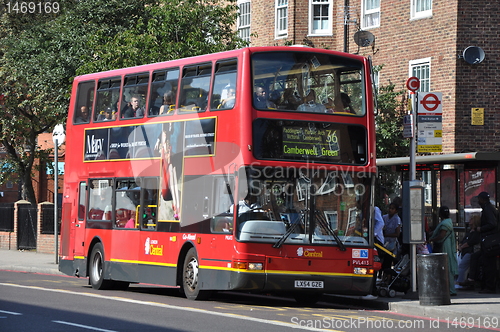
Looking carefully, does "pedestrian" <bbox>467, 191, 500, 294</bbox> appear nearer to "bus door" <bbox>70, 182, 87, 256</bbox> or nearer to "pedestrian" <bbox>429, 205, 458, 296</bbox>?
"pedestrian" <bbox>429, 205, 458, 296</bbox>

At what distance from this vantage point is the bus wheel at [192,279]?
51.9 ft

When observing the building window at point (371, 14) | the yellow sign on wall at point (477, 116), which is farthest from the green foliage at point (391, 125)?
the building window at point (371, 14)

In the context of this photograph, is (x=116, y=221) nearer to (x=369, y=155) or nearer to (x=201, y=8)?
(x=369, y=155)

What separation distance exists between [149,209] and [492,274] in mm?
6648

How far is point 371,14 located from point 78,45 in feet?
33.8

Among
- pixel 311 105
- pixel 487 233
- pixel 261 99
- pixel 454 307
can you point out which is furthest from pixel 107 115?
pixel 454 307

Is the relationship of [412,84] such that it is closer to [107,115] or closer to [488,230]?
[488,230]

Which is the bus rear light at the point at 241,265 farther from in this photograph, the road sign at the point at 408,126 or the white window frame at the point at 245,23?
the white window frame at the point at 245,23

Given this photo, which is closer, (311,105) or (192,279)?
(311,105)

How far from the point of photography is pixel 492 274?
55.6 ft

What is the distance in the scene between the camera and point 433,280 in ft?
48.0

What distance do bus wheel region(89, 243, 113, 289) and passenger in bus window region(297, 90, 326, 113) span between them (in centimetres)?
628

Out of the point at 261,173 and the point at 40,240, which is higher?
the point at 261,173

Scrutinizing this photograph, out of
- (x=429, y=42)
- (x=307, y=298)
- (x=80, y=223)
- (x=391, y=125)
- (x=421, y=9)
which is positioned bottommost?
(x=307, y=298)
